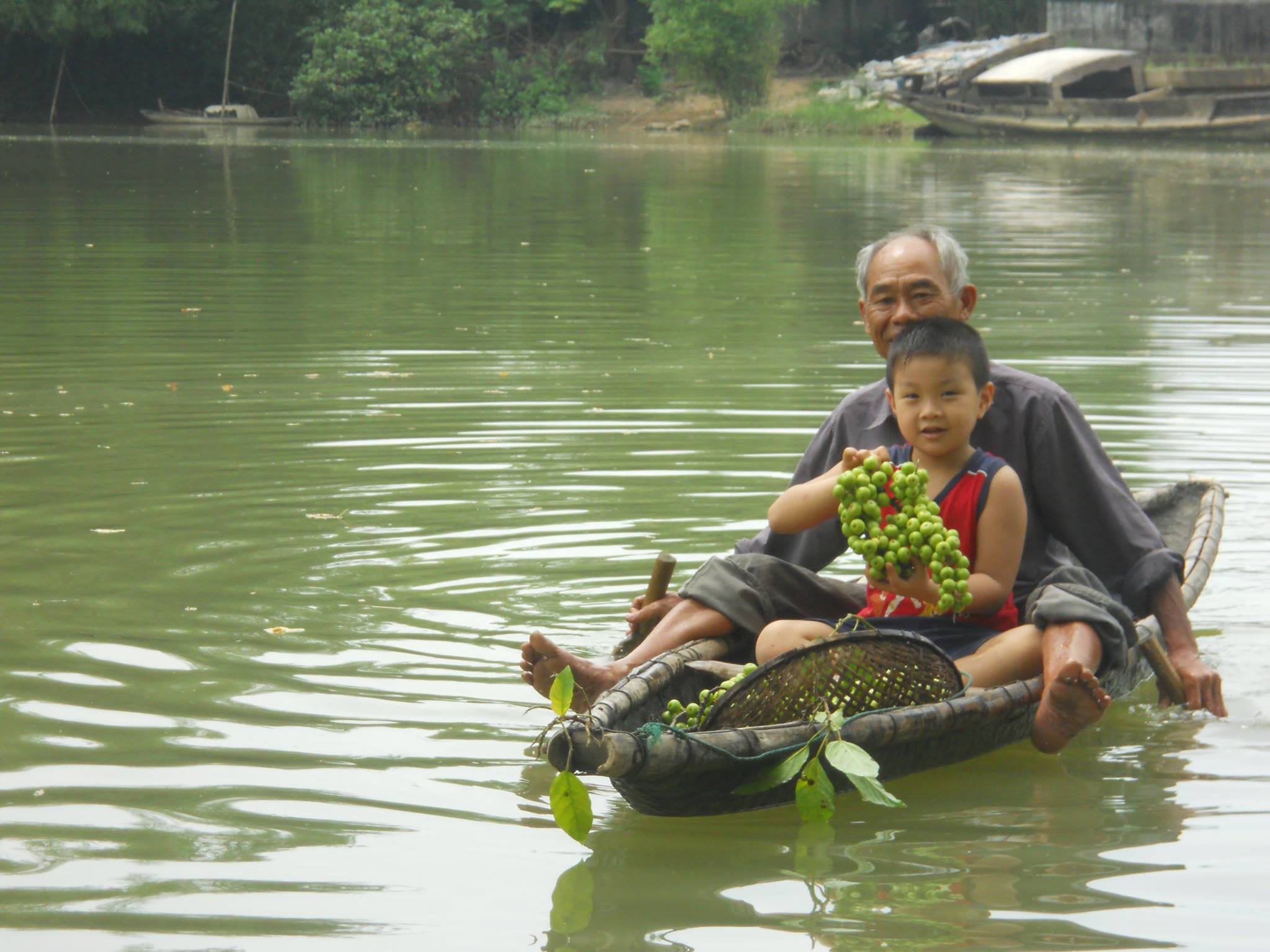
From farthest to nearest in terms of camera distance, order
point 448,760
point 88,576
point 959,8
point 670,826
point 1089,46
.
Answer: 1. point 959,8
2. point 1089,46
3. point 88,576
4. point 448,760
5. point 670,826

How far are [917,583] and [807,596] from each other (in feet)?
2.01

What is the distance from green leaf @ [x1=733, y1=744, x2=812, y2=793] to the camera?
3461 mm

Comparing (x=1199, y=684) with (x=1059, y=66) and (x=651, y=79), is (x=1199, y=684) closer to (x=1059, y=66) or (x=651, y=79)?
(x=1059, y=66)

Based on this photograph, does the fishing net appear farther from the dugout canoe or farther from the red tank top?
the red tank top

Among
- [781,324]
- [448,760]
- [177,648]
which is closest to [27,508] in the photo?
[177,648]

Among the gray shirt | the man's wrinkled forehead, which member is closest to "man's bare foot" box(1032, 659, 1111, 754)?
the gray shirt

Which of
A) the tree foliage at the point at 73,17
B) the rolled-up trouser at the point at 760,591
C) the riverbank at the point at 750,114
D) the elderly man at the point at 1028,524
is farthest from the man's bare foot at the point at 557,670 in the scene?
the tree foliage at the point at 73,17

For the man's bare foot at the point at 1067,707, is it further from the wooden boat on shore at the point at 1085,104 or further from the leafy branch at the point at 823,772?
the wooden boat on shore at the point at 1085,104

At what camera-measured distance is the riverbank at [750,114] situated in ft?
137

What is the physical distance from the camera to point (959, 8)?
46406mm

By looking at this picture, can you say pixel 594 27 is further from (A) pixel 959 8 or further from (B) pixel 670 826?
(B) pixel 670 826

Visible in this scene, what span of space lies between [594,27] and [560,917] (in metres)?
47.0

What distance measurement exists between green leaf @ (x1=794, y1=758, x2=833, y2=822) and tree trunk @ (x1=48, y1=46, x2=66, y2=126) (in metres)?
41.2

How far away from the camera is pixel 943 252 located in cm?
438
